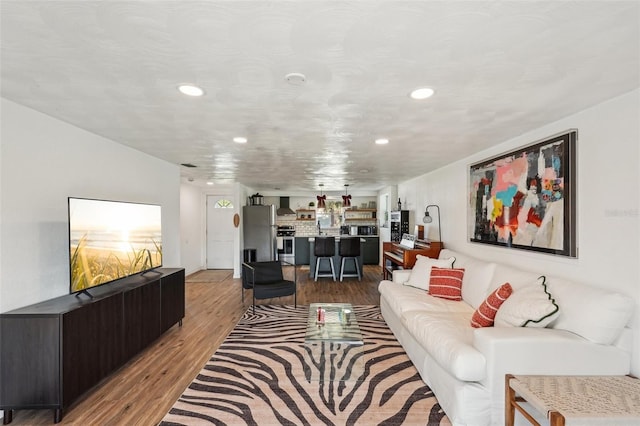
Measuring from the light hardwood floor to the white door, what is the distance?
2406 mm

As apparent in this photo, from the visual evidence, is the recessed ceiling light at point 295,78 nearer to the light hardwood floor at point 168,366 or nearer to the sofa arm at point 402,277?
the light hardwood floor at point 168,366

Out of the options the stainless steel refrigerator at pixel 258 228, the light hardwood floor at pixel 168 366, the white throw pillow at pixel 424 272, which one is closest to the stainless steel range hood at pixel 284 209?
the stainless steel refrigerator at pixel 258 228

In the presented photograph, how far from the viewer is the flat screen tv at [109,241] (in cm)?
262

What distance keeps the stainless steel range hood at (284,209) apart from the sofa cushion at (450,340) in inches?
290

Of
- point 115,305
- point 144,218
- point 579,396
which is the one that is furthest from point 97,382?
point 579,396

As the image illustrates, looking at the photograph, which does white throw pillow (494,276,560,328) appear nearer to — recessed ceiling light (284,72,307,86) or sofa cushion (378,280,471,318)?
sofa cushion (378,280,471,318)

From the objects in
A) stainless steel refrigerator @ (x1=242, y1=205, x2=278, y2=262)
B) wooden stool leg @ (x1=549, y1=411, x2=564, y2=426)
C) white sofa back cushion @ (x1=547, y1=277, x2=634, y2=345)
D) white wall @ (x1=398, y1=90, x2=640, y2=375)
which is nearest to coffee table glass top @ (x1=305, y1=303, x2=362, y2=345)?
wooden stool leg @ (x1=549, y1=411, x2=564, y2=426)

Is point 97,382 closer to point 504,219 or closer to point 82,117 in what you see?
point 82,117

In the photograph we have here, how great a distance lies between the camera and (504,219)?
3.57 meters

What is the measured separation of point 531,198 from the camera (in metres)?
3.13

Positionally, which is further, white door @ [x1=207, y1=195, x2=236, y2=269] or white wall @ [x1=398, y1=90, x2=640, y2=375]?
white door @ [x1=207, y1=195, x2=236, y2=269]

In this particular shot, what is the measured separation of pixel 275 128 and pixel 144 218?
187 cm

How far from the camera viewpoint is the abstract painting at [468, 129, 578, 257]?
8.92 feet

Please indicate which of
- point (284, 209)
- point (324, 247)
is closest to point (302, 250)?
point (324, 247)
